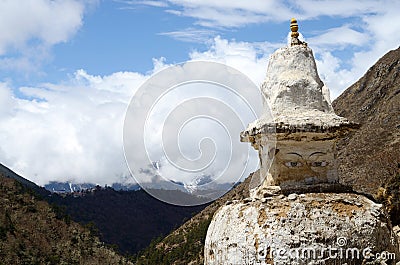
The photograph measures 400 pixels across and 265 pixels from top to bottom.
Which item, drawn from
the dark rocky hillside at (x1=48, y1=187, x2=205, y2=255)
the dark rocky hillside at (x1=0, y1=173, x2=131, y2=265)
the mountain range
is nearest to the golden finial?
the mountain range

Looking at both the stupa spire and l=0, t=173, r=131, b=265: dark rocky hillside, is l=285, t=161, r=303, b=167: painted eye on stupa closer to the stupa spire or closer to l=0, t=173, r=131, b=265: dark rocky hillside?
the stupa spire

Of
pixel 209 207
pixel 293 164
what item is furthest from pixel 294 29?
pixel 209 207

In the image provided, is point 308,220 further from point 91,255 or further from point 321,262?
point 91,255

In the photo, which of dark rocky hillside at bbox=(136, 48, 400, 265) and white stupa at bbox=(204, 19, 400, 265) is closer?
white stupa at bbox=(204, 19, 400, 265)

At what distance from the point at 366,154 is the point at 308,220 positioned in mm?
44054

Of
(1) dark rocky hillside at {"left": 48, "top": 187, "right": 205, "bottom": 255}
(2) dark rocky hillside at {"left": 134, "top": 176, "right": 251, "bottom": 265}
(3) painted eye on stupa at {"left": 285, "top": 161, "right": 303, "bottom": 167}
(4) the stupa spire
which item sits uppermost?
(1) dark rocky hillside at {"left": 48, "top": 187, "right": 205, "bottom": 255}

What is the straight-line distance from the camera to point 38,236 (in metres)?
55.0

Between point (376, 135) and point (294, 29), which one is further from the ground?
point (376, 135)

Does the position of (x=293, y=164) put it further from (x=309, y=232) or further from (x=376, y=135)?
(x=376, y=135)

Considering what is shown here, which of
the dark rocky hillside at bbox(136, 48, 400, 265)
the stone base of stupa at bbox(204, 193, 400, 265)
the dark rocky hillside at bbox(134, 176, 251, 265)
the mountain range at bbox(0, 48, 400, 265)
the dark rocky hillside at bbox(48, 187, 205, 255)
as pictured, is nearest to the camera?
the stone base of stupa at bbox(204, 193, 400, 265)

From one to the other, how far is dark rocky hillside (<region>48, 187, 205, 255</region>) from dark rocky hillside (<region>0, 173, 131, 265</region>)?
32893 millimetres

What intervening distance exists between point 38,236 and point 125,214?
2262 inches

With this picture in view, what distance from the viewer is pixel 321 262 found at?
5.57 meters

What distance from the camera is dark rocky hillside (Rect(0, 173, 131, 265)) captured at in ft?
164
